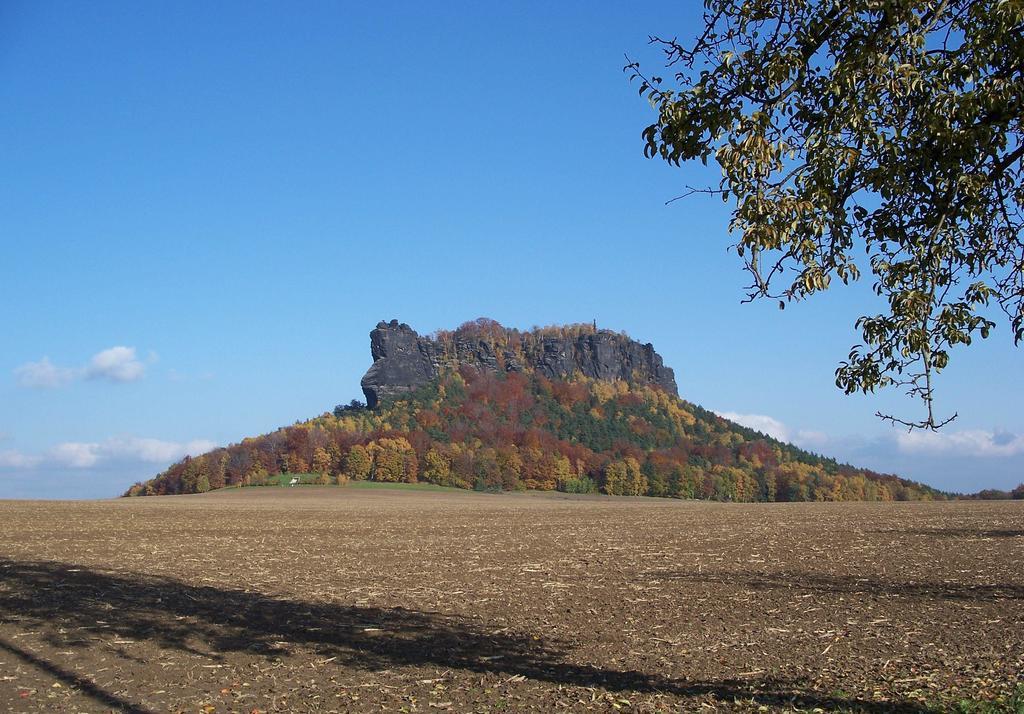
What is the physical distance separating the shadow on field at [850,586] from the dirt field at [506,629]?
0.07m

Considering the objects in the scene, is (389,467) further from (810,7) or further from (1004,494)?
(810,7)

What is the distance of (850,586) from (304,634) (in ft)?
34.5

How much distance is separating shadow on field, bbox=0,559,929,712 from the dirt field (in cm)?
5

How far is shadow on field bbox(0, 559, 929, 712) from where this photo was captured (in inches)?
391

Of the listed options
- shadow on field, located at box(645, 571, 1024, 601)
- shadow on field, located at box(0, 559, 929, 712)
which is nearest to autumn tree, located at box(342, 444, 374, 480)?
shadow on field, located at box(645, 571, 1024, 601)

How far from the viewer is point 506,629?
13.3 metres

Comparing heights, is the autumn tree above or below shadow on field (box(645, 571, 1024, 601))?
above

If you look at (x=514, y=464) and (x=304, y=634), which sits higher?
(x=514, y=464)

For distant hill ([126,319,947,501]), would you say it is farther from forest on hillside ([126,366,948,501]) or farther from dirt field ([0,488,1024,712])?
dirt field ([0,488,1024,712])

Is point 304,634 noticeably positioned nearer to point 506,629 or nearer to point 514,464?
point 506,629

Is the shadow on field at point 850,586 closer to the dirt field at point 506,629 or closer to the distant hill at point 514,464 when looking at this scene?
the dirt field at point 506,629

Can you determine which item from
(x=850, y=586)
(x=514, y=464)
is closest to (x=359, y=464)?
(x=514, y=464)

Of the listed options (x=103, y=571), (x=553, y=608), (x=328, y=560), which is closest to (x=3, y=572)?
(x=103, y=571)

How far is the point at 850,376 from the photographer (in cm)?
866
